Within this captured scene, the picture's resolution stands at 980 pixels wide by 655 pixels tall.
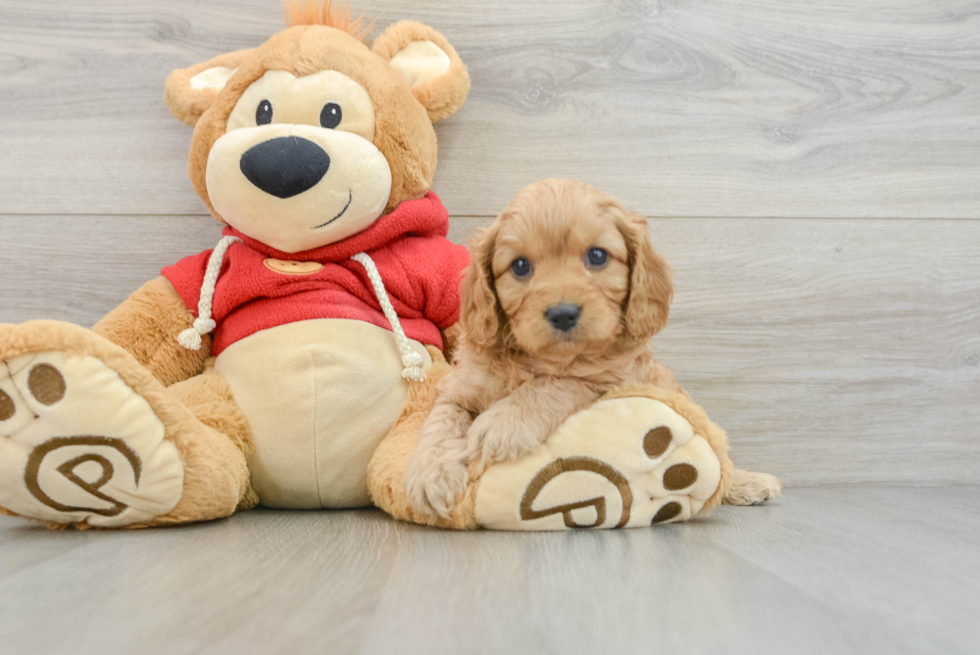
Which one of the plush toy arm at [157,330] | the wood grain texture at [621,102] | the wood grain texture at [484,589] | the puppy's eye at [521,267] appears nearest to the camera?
the wood grain texture at [484,589]

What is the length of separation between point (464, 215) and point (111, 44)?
89cm

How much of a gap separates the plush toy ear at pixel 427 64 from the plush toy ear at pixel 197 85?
29cm

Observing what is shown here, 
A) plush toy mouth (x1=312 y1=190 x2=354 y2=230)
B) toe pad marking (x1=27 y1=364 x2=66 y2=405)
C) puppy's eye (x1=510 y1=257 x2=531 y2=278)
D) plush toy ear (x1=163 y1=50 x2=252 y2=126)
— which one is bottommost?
toe pad marking (x1=27 y1=364 x2=66 y2=405)

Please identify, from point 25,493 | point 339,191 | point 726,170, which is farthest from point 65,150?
point 726,170

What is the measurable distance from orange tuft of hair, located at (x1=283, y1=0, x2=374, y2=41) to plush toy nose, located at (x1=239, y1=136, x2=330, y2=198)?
14.4 inches

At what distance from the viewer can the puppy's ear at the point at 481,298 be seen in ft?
3.71

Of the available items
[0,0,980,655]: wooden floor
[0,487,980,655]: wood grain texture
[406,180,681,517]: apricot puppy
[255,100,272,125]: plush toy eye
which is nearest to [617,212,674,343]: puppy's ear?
[406,180,681,517]: apricot puppy

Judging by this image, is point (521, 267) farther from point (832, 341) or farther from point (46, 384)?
point (832, 341)

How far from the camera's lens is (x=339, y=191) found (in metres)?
1.26

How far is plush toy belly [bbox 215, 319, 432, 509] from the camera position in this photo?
1.26 metres

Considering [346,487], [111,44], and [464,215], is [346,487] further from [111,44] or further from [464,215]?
[111,44]

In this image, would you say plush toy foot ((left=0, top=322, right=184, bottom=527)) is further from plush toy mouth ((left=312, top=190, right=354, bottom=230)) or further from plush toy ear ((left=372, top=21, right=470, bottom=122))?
plush toy ear ((left=372, top=21, right=470, bottom=122))

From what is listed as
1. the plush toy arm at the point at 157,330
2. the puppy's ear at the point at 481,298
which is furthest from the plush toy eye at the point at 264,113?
the puppy's ear at the point at 481,298

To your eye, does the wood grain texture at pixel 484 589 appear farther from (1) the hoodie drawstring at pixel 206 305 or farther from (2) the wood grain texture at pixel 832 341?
(2) the wood grain texture at pixel 832 341
